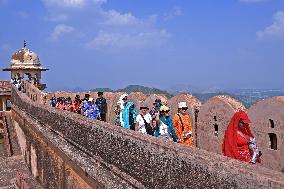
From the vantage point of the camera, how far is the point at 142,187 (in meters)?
3.85

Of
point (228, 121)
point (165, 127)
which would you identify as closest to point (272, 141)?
point (228, 121)

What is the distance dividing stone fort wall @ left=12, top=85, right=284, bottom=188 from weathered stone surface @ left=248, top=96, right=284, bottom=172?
1.91 metres

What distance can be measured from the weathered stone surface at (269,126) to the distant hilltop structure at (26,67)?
2392cm

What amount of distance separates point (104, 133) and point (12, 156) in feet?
39.9

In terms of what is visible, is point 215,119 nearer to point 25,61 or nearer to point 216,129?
point 216,129

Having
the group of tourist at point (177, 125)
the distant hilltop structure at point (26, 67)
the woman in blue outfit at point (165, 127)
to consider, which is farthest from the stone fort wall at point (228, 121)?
the distant hilltop structure at point (26, 67)

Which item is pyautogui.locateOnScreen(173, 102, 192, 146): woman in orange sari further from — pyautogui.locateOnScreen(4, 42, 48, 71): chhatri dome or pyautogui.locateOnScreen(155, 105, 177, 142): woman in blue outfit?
pyautogui.locateOnScreen(4, 42, 48, 71): chhatri dome

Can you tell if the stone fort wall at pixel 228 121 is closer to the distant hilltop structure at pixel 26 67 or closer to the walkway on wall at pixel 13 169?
the walkway on wall at pixel 13 169

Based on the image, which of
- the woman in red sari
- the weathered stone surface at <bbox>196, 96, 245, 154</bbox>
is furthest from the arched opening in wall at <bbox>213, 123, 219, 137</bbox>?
the woman in red sari

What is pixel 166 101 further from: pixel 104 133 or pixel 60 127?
pixel 104 133

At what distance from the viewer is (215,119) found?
236 inches

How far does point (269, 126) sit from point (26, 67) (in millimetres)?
24987

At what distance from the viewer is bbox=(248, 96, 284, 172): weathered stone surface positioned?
16.3 ft

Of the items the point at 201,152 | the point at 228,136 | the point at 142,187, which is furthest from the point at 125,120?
the point at 201,152
